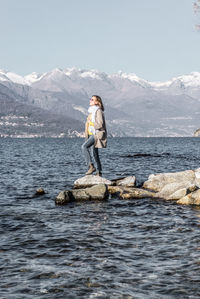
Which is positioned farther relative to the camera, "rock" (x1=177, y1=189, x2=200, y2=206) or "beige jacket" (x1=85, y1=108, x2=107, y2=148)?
→ "beige jacket" (x1=85, y1=108, x2=107, y2=148)

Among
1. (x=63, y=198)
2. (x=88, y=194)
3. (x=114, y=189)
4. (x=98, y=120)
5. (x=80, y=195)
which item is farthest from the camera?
(x=114, y=189)

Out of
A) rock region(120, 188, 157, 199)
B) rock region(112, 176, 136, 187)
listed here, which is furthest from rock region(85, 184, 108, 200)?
rock region(112, 176, 136, 187)

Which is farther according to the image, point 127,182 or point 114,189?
point 127,182

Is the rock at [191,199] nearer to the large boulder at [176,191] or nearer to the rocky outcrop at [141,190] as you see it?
the rocky outcrop at [141,190]

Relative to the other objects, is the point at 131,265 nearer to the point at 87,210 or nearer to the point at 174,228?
the point at 174,228

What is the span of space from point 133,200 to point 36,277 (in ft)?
32.9

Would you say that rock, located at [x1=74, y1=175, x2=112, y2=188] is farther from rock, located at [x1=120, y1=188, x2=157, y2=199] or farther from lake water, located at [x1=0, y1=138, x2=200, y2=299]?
lake water, located at [x1=0, y1=138, x2=200, y2=299]

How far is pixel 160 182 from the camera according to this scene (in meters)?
20.2

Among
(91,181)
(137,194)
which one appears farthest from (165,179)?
(91,181)

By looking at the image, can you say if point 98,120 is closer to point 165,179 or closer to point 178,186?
point 178,186

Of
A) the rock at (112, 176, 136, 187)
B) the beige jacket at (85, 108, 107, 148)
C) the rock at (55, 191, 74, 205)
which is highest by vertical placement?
the beige jacket at (85, 108, 107, 148)

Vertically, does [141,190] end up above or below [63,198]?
above

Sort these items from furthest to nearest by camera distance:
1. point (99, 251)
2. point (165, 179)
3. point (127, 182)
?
point (165, 179) < point (127, 182) < point (99, 251)

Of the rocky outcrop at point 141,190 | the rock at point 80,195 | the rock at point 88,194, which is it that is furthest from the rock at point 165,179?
Result: the rock at point 80,195
